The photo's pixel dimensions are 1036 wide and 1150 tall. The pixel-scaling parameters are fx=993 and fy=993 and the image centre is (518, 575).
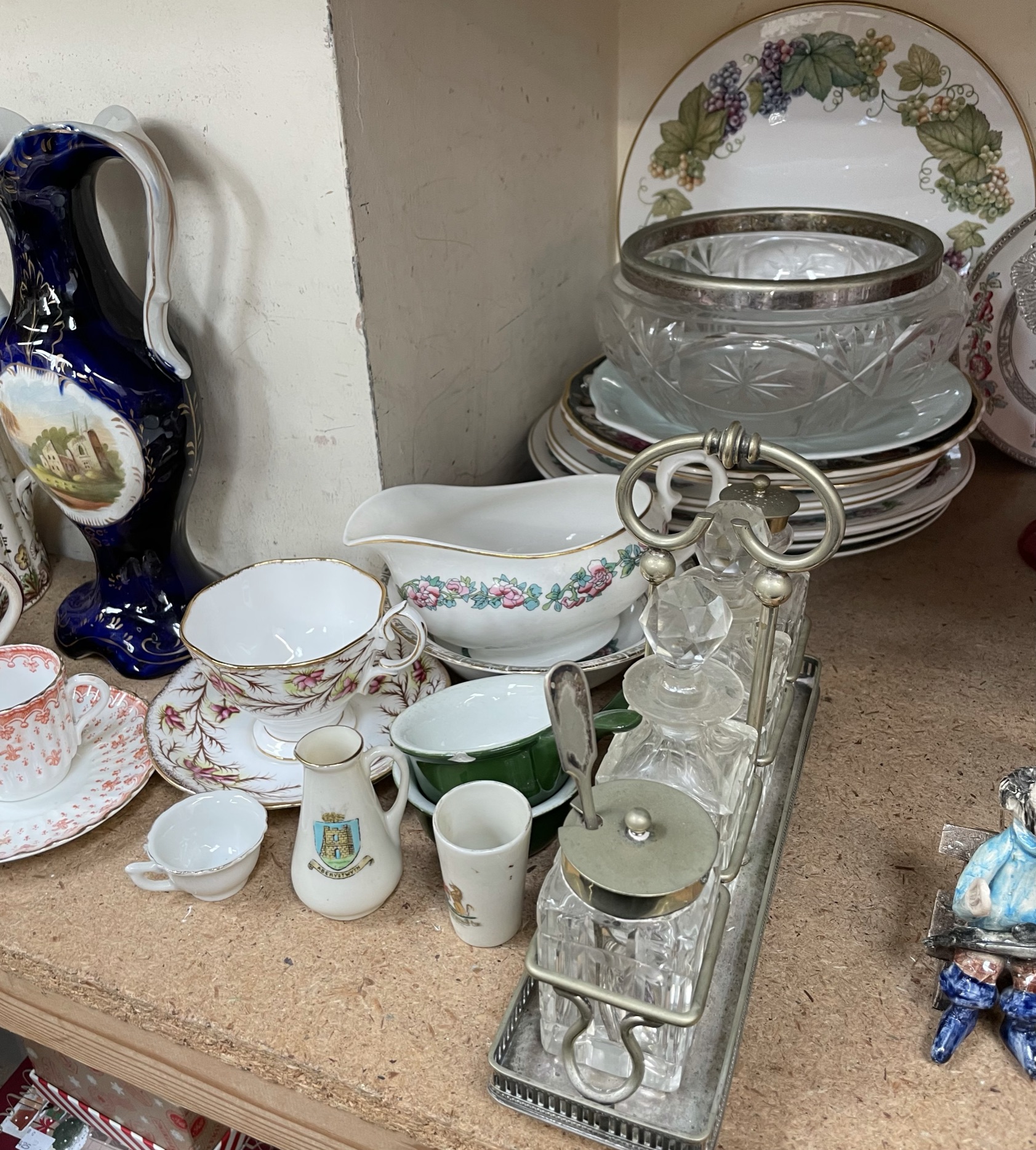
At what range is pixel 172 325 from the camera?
723 millimetres

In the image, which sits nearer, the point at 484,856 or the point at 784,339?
the point at 484,856

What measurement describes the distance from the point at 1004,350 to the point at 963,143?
191 mm

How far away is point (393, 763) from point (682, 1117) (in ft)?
0.80

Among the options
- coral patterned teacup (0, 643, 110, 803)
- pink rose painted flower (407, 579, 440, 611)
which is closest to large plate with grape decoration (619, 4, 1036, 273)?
pink rose painted flower (407, 579, 440, 611)

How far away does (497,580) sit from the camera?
2.13 feet

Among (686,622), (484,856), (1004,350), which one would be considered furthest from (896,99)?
(484,856)

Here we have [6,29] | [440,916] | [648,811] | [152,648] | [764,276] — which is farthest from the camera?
[764,276]

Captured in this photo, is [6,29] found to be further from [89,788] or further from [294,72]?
[89,788]

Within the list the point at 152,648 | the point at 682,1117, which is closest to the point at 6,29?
the point at 152,648

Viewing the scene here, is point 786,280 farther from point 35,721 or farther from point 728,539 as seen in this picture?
point 35,721

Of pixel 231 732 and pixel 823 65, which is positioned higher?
pixel 823 65

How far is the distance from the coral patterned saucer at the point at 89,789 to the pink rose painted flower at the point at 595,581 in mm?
316

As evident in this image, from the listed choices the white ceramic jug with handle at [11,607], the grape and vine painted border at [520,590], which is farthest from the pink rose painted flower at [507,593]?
the white ceramic jug with handle at [11,607]

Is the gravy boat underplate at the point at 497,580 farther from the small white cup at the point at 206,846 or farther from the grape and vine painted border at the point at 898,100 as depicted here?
the grape and vine painted border at the point at 898,100
